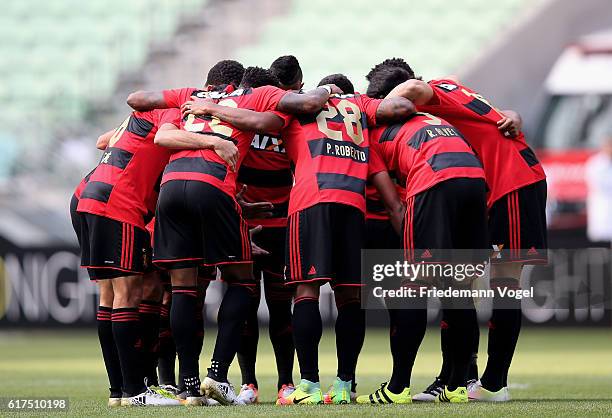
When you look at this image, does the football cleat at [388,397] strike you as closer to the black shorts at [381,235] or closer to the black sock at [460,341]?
the black sock at [460,341]

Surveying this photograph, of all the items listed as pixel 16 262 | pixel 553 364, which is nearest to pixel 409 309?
pixel 553 364

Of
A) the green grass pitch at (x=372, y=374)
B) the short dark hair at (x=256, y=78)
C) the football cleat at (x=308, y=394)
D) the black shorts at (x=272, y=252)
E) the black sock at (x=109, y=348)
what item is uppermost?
the short dark hair at (x=256, y=78)

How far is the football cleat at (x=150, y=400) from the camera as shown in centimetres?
754

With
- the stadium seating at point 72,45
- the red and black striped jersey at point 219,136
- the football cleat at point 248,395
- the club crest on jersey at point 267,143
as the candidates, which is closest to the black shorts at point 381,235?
the club crest on jersey at point 267,143

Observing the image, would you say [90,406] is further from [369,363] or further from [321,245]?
[369,363]

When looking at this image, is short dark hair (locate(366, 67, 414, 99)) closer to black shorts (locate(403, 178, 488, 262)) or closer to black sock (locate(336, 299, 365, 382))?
black shorts (locate(403, 178, 488, 262))

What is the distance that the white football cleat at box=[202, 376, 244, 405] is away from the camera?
721 centimetres

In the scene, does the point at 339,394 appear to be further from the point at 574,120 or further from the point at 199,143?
the point at 574,120

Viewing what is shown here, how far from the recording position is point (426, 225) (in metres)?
7.34

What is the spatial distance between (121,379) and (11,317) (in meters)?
10.8

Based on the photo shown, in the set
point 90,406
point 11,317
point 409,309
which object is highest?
point 409,309

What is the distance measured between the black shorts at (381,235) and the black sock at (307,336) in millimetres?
1040

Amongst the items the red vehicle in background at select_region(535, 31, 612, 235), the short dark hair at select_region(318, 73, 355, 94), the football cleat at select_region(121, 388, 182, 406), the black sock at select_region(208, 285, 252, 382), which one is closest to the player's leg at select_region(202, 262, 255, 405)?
the black sock at select_region(208, 285, 252, 382)

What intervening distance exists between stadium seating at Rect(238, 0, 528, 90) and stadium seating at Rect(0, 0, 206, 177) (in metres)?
1.95
